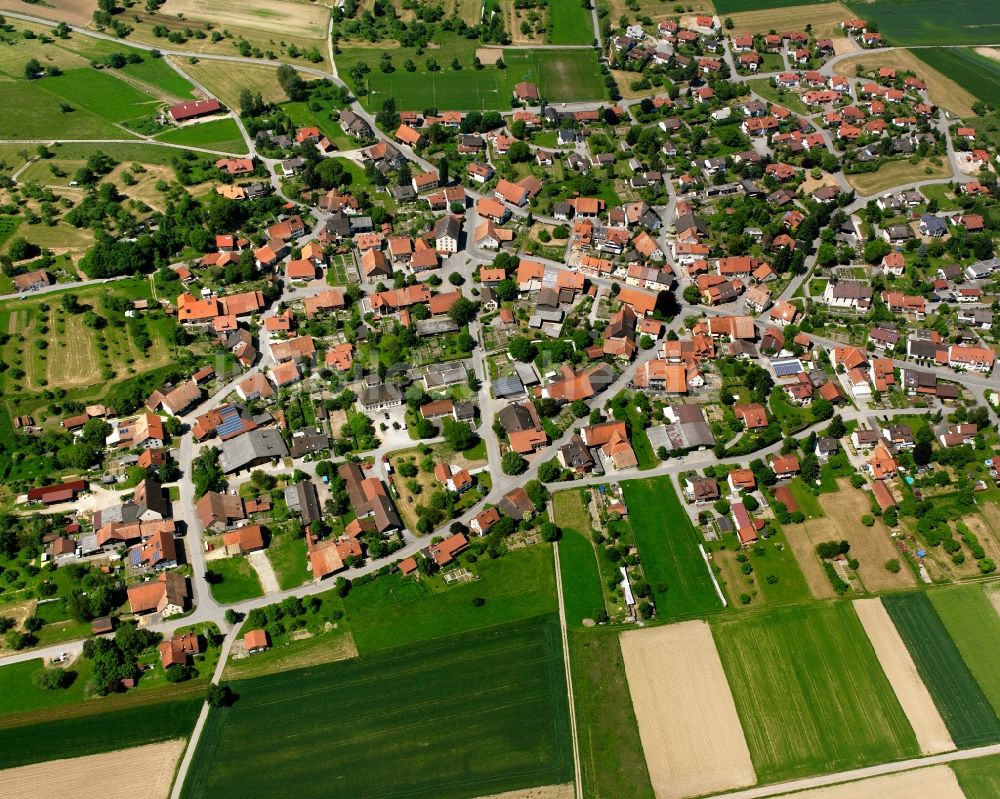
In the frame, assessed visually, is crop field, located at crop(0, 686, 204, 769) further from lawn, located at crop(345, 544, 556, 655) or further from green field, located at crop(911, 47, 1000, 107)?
green field, located at crop(911, 47, 1000, 107)

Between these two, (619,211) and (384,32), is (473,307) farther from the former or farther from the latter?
(384,32)

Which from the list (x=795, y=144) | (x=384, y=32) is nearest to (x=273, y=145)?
(x=384, y=32)

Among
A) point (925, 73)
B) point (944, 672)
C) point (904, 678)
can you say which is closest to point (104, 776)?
point (904, 678)

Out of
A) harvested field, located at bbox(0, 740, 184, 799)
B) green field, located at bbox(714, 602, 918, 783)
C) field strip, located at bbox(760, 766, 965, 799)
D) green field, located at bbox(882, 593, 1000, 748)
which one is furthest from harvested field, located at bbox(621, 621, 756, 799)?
harvested field, located at bbox(0, 740, 184, 799)

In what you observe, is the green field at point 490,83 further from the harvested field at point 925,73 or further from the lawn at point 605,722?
the lawn at point 605,722

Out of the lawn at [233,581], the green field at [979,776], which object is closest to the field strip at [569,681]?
the lawn at [233,581]
